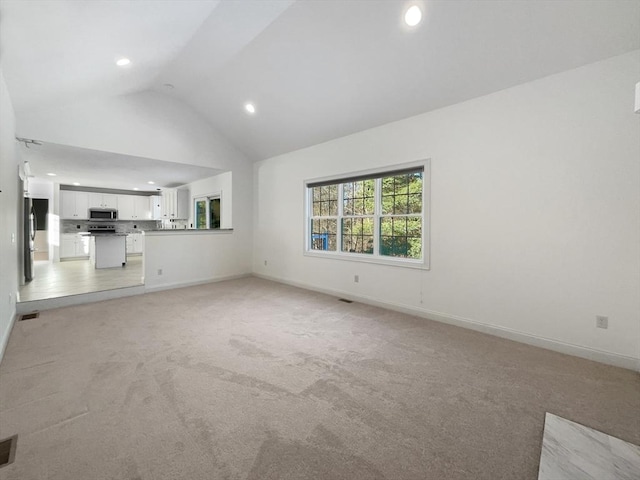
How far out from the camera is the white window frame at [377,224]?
362 cm

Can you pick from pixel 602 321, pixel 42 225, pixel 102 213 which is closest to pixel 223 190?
pixel 102 213

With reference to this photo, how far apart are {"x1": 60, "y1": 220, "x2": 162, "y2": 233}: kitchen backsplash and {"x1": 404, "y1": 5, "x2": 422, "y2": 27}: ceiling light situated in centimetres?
731

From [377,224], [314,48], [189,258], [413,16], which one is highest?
[314,48]

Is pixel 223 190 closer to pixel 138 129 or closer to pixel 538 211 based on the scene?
pixel 138 129

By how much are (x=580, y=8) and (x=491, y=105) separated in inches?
37.2

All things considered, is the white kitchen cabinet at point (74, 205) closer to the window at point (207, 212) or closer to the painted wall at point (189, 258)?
the window at point (207, 212)

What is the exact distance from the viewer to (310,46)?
3299 millimetres

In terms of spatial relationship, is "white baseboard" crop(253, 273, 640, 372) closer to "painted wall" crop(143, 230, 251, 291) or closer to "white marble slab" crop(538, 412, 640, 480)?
"white marble slab" crop(538, 412, 640, 480)

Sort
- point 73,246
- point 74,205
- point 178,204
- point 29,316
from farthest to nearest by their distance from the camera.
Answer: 1. point 74,205
2. point 73,246
3. point 178,204
4. point 29,316

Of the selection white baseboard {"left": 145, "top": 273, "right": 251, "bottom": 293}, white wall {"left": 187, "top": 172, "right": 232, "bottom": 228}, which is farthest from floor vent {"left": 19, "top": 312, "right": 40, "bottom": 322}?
white wall {"left": 187, "top": 172, "right": 232, "bottom": 228}

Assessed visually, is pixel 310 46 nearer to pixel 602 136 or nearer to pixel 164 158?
pixel 602 136

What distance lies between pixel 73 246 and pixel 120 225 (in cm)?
219

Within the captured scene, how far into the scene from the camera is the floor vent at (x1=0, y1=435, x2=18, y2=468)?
1431 millimetres

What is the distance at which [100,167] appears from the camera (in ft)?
18.6
